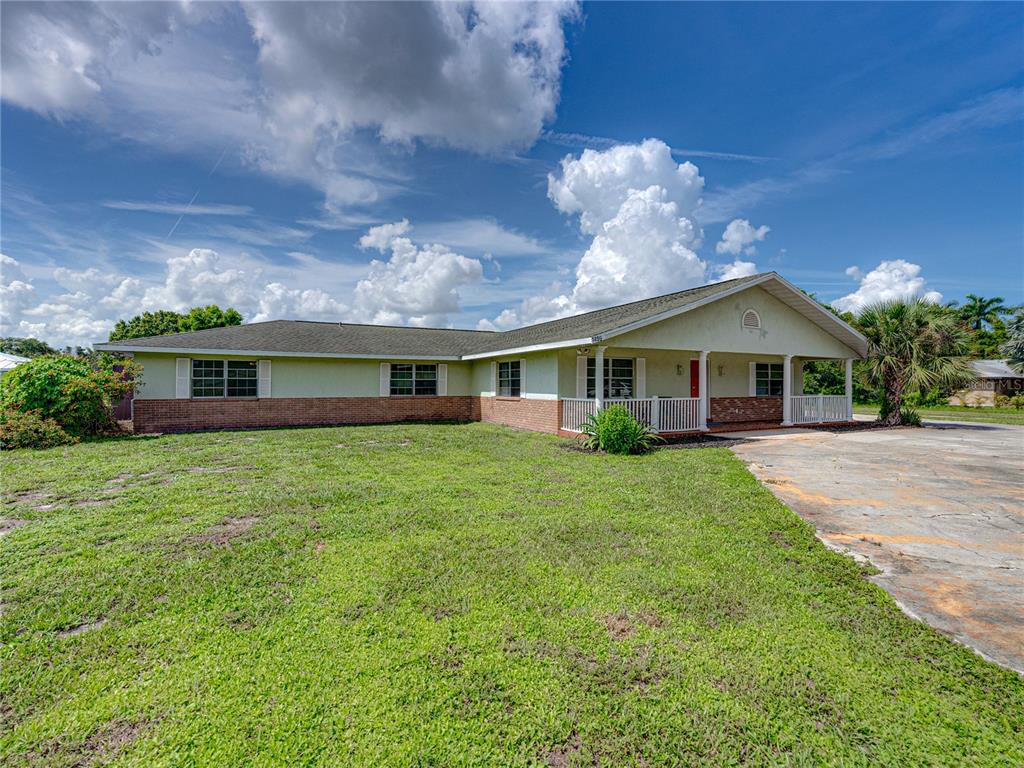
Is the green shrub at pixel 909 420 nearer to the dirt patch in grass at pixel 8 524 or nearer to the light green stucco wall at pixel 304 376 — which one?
the light green stucco wall at pixel 304 376

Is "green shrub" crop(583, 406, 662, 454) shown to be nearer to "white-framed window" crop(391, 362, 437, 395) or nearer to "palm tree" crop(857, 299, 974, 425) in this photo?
"white-framed window" crop(391, 362, 437, 395)

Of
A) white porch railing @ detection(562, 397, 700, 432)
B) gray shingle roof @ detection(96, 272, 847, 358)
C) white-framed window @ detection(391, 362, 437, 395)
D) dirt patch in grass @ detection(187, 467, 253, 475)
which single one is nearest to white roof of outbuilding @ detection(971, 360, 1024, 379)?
white porch railing @ detection(562, 397, 700, 432)

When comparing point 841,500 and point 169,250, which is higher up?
point 169,250

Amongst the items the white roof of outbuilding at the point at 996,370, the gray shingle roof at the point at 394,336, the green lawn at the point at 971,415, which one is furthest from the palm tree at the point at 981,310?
the gray shingle roof at the point at 394,336

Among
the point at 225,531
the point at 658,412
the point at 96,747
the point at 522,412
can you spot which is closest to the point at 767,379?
the point at 658,412

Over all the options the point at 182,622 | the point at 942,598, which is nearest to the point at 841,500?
the point at 942,598

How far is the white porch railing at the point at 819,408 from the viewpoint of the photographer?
1588 centimetres

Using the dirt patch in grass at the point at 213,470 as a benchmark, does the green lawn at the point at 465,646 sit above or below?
below

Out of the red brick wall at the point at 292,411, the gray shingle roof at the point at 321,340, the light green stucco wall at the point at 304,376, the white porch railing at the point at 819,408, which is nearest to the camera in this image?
the light green stucco wall at the point at 304,376

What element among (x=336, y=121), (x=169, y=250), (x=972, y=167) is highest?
(x=972, y=167)

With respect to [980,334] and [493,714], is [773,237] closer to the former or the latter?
[493,714]

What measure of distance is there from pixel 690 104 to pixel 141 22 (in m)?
13.6

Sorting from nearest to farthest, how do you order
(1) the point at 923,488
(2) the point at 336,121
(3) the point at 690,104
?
(1) the point at 923,488
(2) the point at 336,121
(3) the point at 690,104

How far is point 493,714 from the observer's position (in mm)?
2189
